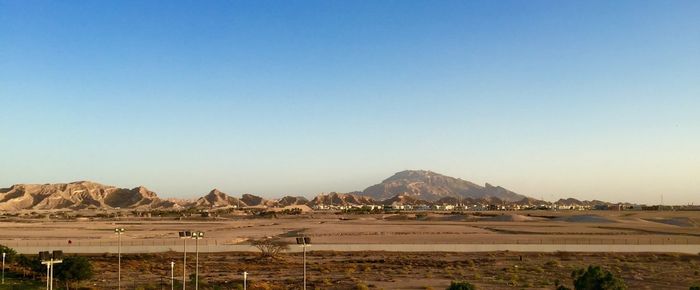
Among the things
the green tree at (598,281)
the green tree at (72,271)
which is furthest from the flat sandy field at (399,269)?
the green tree at (598,281)

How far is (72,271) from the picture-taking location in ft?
98.9

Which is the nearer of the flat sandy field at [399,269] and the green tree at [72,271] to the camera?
the green tree at [72,271]

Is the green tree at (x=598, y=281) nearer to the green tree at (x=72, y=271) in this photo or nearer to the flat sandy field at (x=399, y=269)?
the flat sandy field at (x=399, y=269)

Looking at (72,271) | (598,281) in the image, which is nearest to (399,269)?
(598,281)

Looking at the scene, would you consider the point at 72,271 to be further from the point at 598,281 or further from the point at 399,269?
the point at 598,281

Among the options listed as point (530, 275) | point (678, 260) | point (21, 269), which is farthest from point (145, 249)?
point (678, 260)

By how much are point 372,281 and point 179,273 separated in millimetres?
12853

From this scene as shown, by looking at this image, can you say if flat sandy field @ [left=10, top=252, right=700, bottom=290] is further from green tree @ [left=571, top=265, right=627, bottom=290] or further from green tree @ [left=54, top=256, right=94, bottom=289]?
green tree @ [left=571, top=265, right=627, bottom=290]

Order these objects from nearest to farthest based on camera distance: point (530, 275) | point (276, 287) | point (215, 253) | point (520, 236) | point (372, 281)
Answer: point (276, 287), point (372, 281), point (530, 275), point (215, 253), point (520, 236)

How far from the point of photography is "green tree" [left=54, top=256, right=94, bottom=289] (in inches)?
1184

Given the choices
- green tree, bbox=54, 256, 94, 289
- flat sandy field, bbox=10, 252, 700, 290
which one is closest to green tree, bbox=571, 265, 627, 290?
flat sandy field, bbox=10, 252, 700, 290

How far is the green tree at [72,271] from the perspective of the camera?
3008 centimetres

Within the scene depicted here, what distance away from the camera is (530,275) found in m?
36.4

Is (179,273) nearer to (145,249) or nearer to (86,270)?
(86,270)
